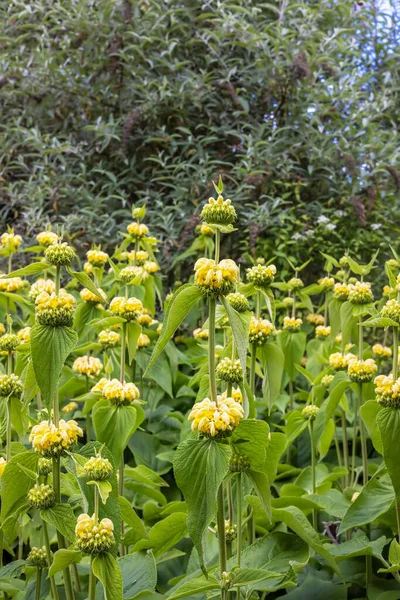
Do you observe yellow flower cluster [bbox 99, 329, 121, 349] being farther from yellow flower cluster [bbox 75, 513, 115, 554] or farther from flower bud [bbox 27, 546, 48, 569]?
yellow flower cluster [bbox 75, 513, 115, 554]

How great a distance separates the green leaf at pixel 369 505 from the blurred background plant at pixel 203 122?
2.10 meters

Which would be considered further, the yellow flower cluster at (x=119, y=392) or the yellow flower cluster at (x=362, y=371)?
the yellow flower cluster at (x=362, y=371)

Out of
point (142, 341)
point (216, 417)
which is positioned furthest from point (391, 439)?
point (142, 341)

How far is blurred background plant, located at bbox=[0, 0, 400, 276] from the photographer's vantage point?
380cm

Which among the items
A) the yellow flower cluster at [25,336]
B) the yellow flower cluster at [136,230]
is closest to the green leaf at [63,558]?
the yellow flower cluster at [25,336]

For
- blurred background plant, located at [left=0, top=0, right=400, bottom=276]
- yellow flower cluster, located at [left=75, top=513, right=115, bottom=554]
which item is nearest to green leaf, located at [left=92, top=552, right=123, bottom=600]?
yellow flower cluster, located at [left=75, top=513, right=115, bottom=554]

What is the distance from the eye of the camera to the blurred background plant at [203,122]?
380 cm

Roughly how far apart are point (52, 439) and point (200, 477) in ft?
0.95

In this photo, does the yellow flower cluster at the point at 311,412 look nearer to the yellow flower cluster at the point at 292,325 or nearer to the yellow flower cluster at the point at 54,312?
the yellow flower cluster at the point at 292,325

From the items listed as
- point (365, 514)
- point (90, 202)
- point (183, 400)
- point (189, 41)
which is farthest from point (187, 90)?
point (365, 514)

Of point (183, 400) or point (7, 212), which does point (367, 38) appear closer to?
point (7, 212)

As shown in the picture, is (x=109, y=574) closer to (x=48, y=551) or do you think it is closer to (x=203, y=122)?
(x=48, y=551)

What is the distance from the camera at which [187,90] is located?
13.2 ft

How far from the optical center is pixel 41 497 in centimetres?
119
